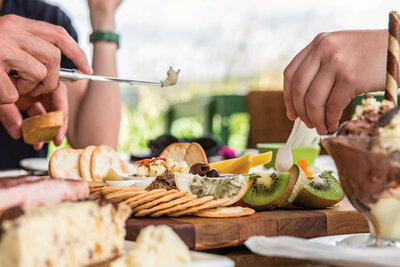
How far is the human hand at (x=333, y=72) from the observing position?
1234mm

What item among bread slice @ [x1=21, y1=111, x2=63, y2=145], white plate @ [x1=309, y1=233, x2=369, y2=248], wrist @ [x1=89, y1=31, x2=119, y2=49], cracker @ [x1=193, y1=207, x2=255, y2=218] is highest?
wrist @ [x1=89, y1=31, x2=119, y2=49]

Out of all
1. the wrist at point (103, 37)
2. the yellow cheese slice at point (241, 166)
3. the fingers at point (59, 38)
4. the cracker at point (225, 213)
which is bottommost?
the cracker at point (225, 213)

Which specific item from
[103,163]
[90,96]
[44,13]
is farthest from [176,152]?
[44,13]

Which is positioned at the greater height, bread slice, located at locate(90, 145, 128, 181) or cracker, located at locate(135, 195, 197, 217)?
bread slice, located at locate(90, 145, 128, 181)

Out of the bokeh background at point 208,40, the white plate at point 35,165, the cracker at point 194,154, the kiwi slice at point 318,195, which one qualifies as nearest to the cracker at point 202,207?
the kiwi slice at point 318,195

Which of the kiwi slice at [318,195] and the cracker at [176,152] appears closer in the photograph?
the kiwi slice at [318,195]

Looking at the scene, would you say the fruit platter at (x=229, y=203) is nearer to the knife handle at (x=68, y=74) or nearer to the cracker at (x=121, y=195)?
the cracker at (x=121, y=195)

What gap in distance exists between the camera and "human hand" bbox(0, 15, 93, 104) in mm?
1575

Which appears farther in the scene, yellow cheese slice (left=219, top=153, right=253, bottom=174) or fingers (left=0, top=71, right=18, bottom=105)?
fingers (left=0, top=71, right=18, bottom=105)

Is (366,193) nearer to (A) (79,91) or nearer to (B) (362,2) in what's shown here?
(A) (79,91)

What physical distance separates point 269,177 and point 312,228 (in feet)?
0.66

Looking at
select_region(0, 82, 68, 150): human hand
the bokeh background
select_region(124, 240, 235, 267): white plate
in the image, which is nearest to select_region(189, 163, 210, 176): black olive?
select_region(124, 240, 235, 267): white plate

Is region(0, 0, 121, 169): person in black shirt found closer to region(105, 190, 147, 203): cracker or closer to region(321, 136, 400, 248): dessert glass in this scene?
region(105, 190, 147, 203): cracker

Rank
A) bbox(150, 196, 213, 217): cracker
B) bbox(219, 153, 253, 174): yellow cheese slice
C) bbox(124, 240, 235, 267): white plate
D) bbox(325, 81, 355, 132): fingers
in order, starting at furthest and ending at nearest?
1. bbox(219, 153, 253, 174): yellow cheese slice
2. bbox(325, 81, 355, 132): fingers
3. bbox(150, 196, 213, 217): cracker
4. bbox(124, 240, 235, 267): white plate
